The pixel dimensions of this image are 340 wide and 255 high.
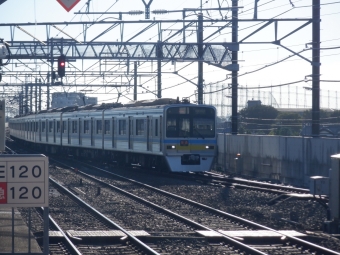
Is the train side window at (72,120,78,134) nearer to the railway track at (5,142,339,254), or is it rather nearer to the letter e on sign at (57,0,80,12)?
the railway track at (5,142,339,254)

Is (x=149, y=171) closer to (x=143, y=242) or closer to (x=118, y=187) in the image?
(x=118, y=187)

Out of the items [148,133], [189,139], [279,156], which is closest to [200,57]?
[148,133]

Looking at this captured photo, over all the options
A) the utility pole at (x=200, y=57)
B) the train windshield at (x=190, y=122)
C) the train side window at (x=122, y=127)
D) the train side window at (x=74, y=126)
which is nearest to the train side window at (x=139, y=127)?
the train side window at (x=122, y=127)

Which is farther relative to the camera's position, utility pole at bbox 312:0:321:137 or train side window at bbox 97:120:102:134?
train side window at bbox 97:120:102:134

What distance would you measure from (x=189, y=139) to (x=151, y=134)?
1.80 metres

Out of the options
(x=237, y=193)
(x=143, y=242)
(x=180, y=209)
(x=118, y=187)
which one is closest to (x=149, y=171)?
(x=118, y=187)

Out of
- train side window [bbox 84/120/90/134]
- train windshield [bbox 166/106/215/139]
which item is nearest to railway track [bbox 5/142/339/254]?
train windshield [bbox 166/106/215/139]

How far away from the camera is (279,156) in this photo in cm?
2189

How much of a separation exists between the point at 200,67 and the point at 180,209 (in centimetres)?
1502

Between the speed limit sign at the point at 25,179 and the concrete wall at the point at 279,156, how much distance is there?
42.1 feet

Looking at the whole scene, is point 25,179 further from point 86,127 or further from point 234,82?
point 86,127

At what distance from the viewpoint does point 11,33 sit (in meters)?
26.3

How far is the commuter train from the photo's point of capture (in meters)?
22.1

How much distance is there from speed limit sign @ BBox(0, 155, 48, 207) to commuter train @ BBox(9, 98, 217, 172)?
49.1ft
